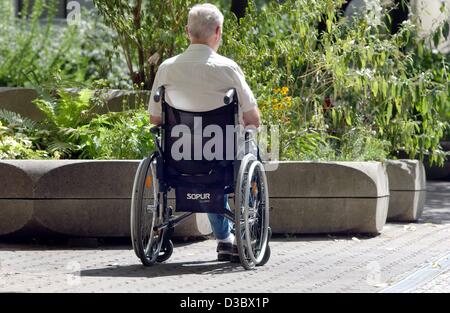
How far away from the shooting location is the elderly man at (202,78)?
810cm

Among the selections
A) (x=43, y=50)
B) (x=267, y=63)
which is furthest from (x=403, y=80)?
(x=43, y=50)

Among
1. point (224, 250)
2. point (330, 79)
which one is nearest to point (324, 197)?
point (330, 79)

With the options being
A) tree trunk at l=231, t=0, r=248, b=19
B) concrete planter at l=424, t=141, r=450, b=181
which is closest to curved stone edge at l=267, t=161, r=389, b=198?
tree trunk at l=231, t=0, r=248, b=19

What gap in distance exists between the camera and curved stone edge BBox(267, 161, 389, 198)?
10.1m

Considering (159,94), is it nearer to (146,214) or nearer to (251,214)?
(146,214)

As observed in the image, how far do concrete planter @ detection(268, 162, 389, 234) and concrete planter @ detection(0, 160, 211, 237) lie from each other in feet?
4.30

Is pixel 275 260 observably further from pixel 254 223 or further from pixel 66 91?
pixel 66 91

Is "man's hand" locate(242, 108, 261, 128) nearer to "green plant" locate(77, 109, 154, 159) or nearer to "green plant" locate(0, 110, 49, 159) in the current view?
"green plant" locate(77, 109, 154, 159)

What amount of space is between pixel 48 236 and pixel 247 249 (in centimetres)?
213

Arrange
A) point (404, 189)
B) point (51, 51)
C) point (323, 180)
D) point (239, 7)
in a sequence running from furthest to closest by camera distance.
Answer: point (51, 51)
point (239, 7)
point (404, 189)
point (323, 180)

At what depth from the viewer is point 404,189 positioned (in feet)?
38.4

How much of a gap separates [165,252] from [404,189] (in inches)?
150

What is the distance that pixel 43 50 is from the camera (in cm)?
1886

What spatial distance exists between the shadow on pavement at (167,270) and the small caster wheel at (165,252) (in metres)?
0.04
